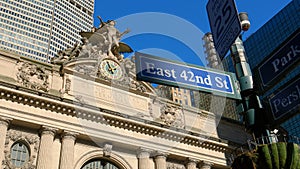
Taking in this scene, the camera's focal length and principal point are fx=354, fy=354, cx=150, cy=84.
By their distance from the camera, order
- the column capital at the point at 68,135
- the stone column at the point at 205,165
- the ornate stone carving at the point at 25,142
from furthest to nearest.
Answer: the stone column at the point at 205,165 < the column capital at the point at 68,135 < the ornate stone carving at the point at 25,142

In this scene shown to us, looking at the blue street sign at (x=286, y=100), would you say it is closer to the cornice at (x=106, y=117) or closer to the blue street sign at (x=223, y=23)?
the blue street sign at (x=223, y=23)

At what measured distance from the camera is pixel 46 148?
69.5ft

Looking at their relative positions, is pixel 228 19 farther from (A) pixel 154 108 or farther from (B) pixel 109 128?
(A) pixel 154 108

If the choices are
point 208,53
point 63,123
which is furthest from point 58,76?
point 208,53

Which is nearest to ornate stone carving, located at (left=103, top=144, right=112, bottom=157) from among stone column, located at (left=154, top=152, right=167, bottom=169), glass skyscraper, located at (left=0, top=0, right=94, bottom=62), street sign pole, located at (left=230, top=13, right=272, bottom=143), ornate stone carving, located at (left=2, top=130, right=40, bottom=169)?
stone column, located at (left=154, top=152, right=167, bottom=169)

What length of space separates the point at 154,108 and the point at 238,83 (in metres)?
20.5

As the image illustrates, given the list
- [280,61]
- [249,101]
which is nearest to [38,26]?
[249,101]

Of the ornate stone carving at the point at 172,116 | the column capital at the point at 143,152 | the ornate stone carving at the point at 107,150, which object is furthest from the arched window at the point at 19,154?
the ornate stone carving at the point at 172,116

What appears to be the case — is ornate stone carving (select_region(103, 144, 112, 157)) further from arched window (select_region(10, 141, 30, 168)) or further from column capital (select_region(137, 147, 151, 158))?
arched window (select_region(10, 141, 30, 168))

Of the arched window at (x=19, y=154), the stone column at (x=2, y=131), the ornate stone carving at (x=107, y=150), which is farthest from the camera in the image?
the ornate stone carving at (x=107, y=150)

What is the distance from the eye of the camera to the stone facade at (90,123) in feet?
69.9

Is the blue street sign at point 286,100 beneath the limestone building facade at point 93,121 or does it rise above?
beneath

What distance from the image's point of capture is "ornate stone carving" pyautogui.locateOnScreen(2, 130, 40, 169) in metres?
20.1

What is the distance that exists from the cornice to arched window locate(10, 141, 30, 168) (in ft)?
8.35
